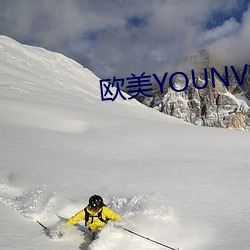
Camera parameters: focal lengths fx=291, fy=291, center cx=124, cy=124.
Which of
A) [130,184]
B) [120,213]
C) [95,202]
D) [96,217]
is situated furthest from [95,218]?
[130,184]

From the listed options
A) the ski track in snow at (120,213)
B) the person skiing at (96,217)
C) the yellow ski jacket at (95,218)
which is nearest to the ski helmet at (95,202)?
the person skiing at (96,217)

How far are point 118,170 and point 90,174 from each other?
3.06 ft

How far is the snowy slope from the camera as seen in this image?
5.13 meters

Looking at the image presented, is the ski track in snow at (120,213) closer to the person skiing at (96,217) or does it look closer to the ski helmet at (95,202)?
the person skiing at (96,217)

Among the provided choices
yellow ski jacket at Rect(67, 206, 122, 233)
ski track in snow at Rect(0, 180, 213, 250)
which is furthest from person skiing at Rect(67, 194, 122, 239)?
ski track in snow at Rect(0, 180, 213, 250)

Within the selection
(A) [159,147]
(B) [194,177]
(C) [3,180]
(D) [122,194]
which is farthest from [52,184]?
(A) [159,147]

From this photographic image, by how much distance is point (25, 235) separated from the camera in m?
5.06

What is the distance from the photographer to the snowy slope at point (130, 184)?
5133 mm

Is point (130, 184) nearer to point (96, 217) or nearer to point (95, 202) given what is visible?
point (96, 217)

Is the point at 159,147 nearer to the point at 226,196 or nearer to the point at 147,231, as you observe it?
the point at 226,196

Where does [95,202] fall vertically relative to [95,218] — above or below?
above

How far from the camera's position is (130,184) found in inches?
302

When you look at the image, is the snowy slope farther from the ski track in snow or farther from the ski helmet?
the ski helmet

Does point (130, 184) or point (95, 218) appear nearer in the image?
point (95, 218)
